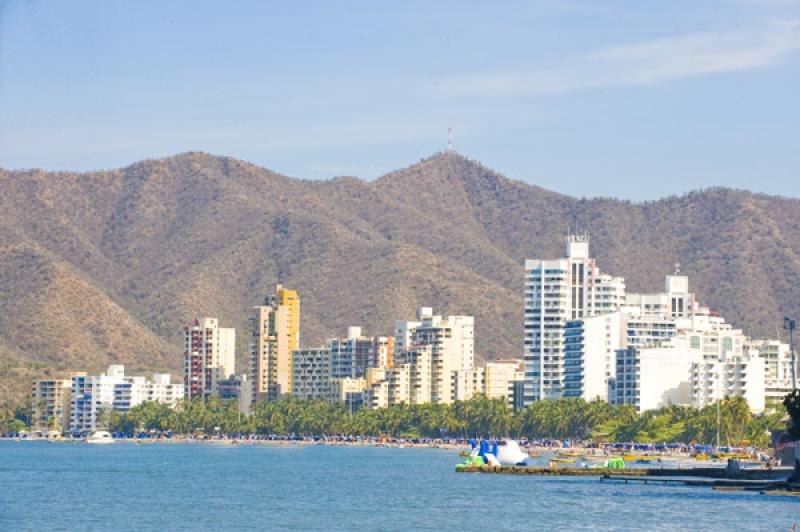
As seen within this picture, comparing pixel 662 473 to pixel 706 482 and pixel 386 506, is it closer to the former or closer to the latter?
pixel 706 482

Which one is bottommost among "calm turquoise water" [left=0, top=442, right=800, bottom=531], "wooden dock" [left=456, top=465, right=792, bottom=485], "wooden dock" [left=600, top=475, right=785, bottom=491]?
"calm turquoise water" [left=0, top=442, right=800, bottom=531]

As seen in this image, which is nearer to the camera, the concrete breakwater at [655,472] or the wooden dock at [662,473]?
the wooden dock at [662,473]

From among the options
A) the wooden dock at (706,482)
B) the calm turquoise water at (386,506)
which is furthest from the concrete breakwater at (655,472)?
the calm turquoise water at (386,506)

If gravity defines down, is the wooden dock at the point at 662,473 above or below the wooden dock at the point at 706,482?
above

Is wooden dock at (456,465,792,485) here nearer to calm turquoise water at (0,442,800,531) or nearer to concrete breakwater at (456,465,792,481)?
concrete breakwater at (456,465,792,481)

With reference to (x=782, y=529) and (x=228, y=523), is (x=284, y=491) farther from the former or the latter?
(x=782, y=529)

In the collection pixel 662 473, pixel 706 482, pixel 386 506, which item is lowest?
pixel 386 506

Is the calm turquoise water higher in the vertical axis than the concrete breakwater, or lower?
lower

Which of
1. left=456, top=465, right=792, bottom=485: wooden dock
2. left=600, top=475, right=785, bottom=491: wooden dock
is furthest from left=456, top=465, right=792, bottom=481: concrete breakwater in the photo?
left=600, top=475, right=785, bottom=491: wooden dock

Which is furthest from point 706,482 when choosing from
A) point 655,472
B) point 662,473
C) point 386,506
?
point 386,506

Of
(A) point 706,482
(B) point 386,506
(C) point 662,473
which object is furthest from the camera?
(C) point 662,473

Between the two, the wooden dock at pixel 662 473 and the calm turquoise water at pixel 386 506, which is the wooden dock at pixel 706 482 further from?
the calm turquoise water at pixel 386 506

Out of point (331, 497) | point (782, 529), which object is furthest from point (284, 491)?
point (782, 529)

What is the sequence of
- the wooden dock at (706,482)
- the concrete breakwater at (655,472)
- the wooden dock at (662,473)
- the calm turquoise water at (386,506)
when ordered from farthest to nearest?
the concrete breakwater at (655,472)
the wooden dock at (662,473)
the wooden dock at (706,482)
the calm turquoise water at (386,506)
